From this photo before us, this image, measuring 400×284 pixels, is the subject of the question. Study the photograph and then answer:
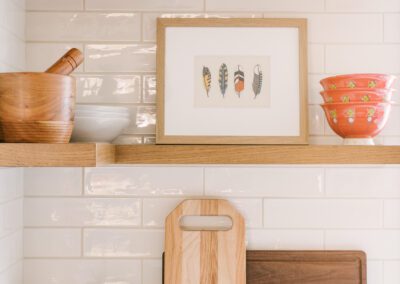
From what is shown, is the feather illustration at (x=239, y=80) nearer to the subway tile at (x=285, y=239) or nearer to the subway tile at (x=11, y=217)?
the subway tile at (x=285, y=239)

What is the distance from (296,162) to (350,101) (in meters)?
0.21

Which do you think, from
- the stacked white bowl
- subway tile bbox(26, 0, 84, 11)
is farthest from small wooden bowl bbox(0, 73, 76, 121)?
subway tile bbox(26, 0, 84, 11)

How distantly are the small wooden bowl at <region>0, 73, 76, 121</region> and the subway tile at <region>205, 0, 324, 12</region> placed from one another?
0.54 meters

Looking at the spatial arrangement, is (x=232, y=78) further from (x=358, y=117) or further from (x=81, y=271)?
(x=81, y=271)

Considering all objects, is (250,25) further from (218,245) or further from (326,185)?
(218,245)

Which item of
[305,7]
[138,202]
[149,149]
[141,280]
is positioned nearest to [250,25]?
[305,7]

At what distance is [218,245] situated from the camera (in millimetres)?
1211

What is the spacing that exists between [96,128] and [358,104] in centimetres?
63

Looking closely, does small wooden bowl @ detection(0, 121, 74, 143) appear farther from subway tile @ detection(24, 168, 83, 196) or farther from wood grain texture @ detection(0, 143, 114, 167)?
subway tile @ detection(24, 168, 83, 196)

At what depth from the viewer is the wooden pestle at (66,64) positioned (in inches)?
39.3

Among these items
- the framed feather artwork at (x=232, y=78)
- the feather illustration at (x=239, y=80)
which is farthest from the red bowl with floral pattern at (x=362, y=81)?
the feather illustration at (x=239, y=80)

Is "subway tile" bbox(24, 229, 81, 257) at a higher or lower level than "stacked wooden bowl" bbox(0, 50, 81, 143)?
lower

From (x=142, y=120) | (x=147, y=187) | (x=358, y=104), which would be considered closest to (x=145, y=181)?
(x=147, y=187)

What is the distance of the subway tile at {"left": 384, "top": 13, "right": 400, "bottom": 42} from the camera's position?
50.1 inches
